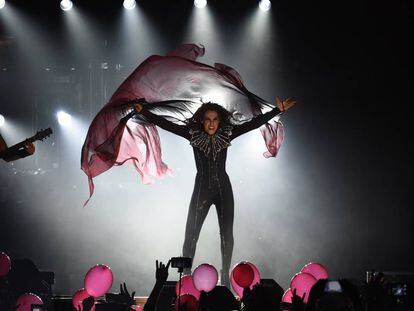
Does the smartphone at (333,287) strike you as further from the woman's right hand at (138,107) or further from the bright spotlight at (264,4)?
the bright spotlight at (264,4)

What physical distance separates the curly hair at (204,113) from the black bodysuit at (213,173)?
0.23 ft

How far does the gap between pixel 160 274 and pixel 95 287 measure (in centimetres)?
200

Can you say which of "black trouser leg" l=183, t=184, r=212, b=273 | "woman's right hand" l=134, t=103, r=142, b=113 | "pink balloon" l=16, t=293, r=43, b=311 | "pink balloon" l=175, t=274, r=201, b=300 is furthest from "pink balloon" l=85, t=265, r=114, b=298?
"woman's right hand" l=134, t=103, r=142, b=113

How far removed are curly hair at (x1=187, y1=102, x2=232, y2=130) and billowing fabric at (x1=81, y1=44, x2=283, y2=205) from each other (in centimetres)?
34

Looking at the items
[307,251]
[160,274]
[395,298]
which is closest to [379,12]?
[307,251]

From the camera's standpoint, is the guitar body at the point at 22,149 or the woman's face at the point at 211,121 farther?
the guitar body at the point at 22,149

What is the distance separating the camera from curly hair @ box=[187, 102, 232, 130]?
25.8 ft

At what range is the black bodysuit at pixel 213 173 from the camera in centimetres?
782

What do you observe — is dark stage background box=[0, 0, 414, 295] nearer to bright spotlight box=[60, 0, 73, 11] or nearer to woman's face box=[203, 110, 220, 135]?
bright spotlight box=[60, 0, 73, 11]

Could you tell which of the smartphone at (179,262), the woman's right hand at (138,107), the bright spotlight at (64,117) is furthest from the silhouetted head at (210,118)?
the bright spotlight at (64,117)

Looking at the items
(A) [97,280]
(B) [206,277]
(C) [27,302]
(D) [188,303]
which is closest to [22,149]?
(A) [97,280]

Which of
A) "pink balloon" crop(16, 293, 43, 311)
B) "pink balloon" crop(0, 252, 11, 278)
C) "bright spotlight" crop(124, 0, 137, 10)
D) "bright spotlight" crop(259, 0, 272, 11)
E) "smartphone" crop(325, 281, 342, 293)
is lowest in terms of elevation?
"smartphone" crop(325, 281, 342, 293)

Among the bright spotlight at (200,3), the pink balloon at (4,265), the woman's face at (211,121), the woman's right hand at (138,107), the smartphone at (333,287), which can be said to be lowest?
the smartphone at (333,287)

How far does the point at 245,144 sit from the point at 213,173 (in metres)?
3.04
